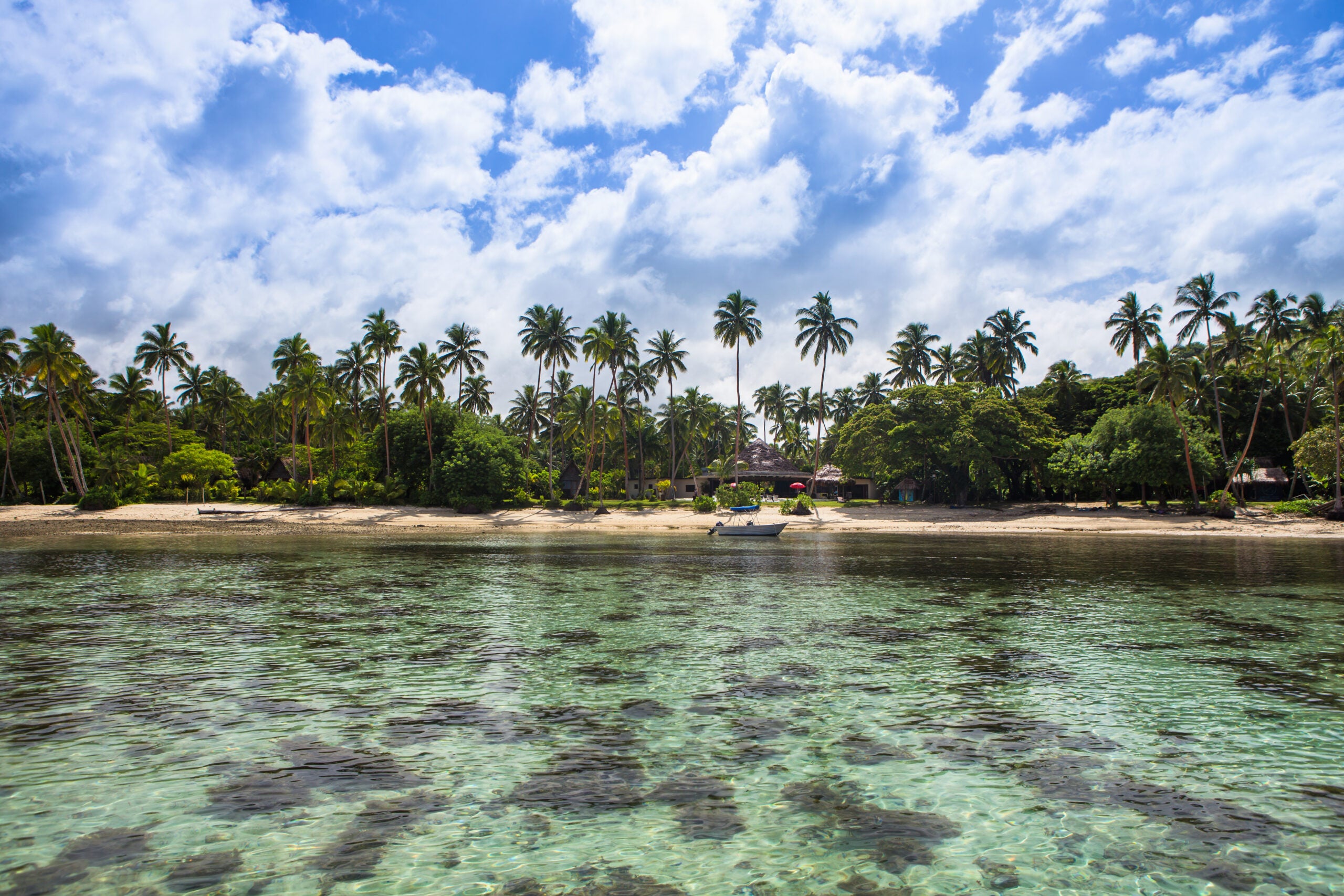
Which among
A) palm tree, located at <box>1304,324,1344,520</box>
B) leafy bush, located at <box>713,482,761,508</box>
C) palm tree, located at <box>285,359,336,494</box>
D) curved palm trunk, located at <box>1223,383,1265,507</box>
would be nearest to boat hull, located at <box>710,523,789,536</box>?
leafy bush, located at <box>713,482,761,508</box>

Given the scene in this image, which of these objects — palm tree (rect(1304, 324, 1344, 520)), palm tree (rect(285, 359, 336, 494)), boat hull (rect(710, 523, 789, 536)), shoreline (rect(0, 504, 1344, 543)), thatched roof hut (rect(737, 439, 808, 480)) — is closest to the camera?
palm tree (rect(1304, 324, 1344, 520))

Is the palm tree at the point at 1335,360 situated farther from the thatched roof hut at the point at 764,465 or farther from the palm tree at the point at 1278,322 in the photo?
the thatched roof hut at the point at 764,465

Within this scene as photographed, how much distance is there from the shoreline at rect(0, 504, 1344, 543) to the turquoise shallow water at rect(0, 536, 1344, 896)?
3155cm

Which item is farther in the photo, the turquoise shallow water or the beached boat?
the beached boat

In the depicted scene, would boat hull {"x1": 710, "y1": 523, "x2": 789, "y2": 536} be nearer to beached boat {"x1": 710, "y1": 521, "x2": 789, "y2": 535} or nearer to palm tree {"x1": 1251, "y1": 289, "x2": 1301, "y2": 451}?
beached boat {"x1": 710, "y1": 521, "x2": 789, "y2": 535}

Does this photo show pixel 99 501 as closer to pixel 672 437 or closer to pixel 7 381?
pixel 7 381

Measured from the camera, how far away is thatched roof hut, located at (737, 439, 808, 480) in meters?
81.9

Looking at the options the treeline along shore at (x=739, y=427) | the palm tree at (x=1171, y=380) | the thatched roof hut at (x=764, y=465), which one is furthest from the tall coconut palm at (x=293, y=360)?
the palm tree at (x=1171, y=380)

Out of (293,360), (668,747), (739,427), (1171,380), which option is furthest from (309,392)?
(1171,380)

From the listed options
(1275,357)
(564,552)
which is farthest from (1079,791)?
(1275,357)

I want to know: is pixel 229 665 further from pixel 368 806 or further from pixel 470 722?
pixel 368 806

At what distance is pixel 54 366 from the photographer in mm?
52000

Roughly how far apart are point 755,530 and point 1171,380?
29537 mm

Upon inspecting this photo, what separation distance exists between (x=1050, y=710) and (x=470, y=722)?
783cm
